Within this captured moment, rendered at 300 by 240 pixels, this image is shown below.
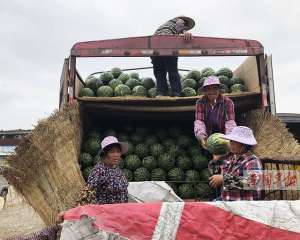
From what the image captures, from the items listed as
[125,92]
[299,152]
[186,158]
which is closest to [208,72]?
[125,92]

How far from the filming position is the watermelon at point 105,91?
7.43 meters

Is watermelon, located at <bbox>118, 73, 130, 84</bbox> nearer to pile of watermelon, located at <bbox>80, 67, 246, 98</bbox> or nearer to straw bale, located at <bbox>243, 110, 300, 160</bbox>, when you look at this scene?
pile of watermelon, located at <bbox>80, 67, 246, 98</bbox>

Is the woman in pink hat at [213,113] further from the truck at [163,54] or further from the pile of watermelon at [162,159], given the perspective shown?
the pile of watermelon at [162,159]

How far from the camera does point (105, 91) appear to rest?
7.46m

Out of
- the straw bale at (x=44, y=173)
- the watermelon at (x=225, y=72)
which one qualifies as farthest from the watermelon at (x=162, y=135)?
the straw bale at (x=44, y=173)

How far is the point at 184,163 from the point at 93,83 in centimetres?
219

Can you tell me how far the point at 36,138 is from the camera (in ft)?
16.0

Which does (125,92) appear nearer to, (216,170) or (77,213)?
(216,170)

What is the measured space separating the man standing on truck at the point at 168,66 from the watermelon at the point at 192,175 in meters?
1.38

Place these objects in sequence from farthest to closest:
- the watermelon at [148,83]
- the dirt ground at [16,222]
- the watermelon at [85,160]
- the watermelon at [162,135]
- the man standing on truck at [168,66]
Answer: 1. the dirt ground at [16,222]
2. the watermelon at [148,83]
3. the man standing on truck at [168,66]
4. the watermelon at [162,135]
5. the watermelon at [85,160]

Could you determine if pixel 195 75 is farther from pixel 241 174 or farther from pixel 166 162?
pixel 241 174

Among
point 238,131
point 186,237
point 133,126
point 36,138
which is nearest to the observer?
point 186,237

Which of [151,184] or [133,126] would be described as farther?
[133,126]

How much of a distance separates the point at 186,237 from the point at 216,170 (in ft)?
5.49
